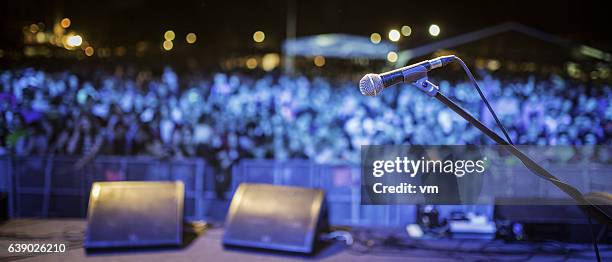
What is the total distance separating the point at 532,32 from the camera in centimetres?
424

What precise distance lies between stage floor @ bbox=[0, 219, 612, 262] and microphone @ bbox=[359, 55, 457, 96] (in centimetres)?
166

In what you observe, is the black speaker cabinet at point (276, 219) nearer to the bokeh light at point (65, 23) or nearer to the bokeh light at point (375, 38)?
the bokeh light at point (375, 38)

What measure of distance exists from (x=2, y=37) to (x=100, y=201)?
2.33 m

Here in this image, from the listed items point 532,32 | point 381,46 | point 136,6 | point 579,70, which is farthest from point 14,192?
point 579,70

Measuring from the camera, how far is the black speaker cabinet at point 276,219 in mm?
2988

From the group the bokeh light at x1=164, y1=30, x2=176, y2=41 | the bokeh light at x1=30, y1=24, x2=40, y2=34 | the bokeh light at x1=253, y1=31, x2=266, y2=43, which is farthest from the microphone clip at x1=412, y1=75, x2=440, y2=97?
the bokeh light at x1=30, y1=24, x2=40, y2=34

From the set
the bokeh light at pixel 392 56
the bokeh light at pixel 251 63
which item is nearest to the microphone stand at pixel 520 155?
the bokeh light at pixel 392 56

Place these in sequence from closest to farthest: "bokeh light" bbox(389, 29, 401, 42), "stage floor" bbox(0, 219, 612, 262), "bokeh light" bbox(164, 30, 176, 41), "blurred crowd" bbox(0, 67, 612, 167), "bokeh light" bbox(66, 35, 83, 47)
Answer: "stage floor" bbox(0, 219, 612, 262) < "blurred crowd" bbox(0, 67, 612, 167) < "bokeh light" bbox(389, 29, 401, 42) < "bokeh light" bbox(66, 35, 83, 47) < "bokeh light" bbox(164, 30, 176, 41)

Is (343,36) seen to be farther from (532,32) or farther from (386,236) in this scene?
(386,236)

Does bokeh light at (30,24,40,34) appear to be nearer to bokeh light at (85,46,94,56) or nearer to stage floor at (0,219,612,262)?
bokeh light at (85,46,94,56)

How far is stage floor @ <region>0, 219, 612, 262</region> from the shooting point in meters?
2.92

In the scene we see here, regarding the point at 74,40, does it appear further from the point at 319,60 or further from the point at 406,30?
the point at 406,30

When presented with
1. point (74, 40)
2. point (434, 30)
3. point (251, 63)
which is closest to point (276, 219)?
point (434, 30)

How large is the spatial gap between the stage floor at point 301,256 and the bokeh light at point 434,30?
1.93m
